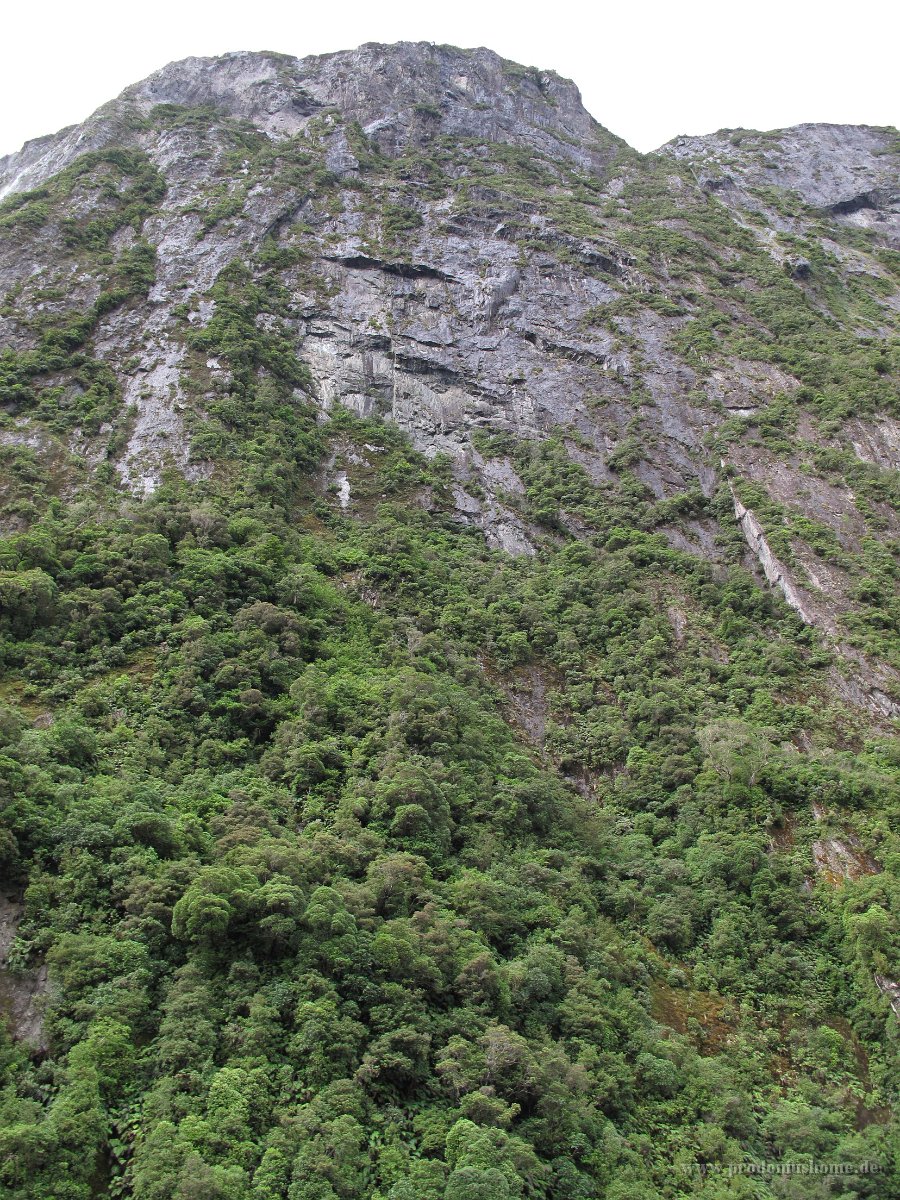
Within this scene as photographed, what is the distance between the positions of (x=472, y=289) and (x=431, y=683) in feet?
155

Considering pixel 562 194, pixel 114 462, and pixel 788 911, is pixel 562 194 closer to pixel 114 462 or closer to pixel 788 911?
pixel 114 462

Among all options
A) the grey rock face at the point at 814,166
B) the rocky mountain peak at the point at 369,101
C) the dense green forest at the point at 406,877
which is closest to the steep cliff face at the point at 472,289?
the rocky mountain peak at the point at 369,101

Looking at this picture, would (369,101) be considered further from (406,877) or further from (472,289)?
(406,877)

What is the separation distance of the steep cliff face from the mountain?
462mm

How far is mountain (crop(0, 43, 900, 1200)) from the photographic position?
66.7ft

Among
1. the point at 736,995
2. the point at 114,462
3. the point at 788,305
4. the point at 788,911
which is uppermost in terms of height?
the point at 788,305

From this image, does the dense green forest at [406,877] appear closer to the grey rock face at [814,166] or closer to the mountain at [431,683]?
the mountain at [431,683]

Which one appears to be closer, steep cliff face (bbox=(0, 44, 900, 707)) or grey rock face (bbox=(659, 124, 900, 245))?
steep cliff face (bbox=(0, 44, 900, 707))

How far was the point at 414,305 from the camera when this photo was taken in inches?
2721

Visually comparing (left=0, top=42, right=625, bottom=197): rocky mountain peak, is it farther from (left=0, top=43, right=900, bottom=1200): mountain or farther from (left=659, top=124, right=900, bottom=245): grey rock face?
(left=659, top=124, right=900, bottom=245): grey rock face

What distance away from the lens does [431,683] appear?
1405 inches

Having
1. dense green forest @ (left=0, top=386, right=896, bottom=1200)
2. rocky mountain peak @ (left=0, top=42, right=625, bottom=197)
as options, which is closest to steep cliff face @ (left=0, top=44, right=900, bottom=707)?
rocky mountain peak @ (left=0, top=42, right=625, bottom=197)

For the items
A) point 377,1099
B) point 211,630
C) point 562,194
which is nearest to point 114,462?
point 211,630

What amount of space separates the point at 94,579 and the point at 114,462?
12.9 meters
